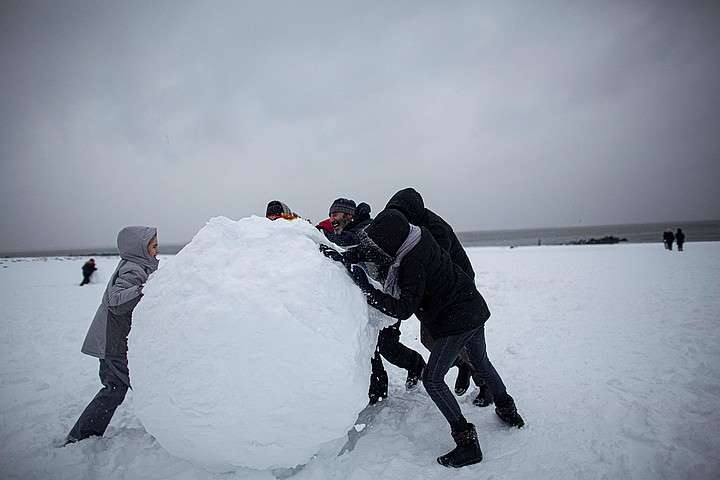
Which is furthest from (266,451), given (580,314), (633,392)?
(580,314)

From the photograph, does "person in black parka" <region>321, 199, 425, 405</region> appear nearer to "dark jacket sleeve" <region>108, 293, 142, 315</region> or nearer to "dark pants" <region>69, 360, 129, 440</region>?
"dark jacket sleeve" <region>108, 293, 142, 315</region>

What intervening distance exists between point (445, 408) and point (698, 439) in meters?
2.16

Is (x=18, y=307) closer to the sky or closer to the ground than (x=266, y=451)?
closer to the ground

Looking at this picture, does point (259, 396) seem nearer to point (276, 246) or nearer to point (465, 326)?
point (276, 246)

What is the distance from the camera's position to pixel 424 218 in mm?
3637

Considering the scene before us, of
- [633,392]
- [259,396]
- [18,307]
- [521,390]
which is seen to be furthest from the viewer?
[18,307]

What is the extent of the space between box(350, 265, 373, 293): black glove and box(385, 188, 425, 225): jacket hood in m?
0.75

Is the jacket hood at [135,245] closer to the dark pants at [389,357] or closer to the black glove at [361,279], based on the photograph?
the black glove at [361,279]

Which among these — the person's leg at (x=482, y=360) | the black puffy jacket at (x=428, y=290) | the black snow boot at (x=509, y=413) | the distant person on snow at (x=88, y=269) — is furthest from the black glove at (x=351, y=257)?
the distant person on snow at (x=88, y=269)

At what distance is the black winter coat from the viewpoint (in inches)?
116

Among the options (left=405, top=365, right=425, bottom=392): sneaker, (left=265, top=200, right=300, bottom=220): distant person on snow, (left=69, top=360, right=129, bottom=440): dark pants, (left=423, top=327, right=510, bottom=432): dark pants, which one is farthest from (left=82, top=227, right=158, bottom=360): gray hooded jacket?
(left=405, top=365, right=425, bottom=392): sneaker

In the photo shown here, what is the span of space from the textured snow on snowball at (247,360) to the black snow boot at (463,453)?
825mm

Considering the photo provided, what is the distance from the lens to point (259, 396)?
261 centimetres

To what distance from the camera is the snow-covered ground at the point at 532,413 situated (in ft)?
9.49
